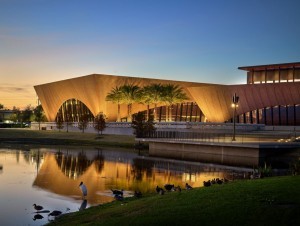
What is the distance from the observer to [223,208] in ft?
42.0

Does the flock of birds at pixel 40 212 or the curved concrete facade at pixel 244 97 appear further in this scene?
the curved concrete facade at pixel 244 97

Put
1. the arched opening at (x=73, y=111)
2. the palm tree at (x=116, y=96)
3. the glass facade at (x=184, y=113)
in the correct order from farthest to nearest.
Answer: the arched opening at (x=73, y=111) → the glass facade at (x=184, y=113) → the palm tree at (x=116, y=96)

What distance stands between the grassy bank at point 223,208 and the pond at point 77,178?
4.74 meters

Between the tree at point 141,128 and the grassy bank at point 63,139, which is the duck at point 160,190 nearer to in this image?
the tree at point 141,128

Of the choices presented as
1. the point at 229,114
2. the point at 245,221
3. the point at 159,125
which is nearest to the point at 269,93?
the point at 229,114

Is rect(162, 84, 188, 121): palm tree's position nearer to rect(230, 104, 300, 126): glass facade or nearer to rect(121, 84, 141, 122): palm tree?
rect(121, 84, 141, 122): palm tree

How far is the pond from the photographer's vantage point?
20781 mm

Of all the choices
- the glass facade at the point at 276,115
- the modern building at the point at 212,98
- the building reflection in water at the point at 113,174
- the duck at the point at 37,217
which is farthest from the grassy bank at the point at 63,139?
the duck at the point at 37,217

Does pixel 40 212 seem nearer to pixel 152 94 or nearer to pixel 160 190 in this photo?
pixel 160 190

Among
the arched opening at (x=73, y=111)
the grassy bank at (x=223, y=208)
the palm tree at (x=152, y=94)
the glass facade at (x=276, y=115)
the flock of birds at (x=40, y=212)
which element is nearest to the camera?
the grassy bank at (x=223, y=208)

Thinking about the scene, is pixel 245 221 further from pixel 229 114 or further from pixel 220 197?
pixel 229 114

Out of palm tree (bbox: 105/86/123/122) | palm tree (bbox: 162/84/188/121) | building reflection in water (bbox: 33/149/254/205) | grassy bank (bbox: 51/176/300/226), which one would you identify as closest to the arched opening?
palm tree (bbox: 105/86/123/122)

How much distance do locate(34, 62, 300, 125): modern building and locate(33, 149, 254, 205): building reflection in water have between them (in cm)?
3439

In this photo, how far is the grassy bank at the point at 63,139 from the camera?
222 ft
